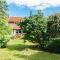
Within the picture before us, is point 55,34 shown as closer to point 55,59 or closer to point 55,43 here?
point 55,43

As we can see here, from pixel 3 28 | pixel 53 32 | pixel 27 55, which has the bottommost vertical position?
pixel 27 55

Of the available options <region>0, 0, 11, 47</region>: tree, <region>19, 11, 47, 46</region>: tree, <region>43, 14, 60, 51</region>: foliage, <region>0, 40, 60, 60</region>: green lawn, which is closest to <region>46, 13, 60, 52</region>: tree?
<region>43, 14, 60, 51</region>: foliage

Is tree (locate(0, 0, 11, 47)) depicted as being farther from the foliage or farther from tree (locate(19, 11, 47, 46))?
the foliage

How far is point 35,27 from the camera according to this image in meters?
33.4

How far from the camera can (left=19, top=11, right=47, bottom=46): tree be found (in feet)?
109

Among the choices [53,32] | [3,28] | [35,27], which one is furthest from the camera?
[3,28]

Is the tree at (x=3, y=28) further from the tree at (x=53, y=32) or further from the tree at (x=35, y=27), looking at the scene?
the tree at (x=53, y=32)

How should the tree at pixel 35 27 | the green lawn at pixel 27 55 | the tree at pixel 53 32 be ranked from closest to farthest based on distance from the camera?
the green lawn at pixel 27 55 < the tree at pixel 53 32 < the tree at pixel 35 27

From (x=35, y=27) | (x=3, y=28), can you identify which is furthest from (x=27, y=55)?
(x=3, y=28)

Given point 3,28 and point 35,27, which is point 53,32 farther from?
point 3,28

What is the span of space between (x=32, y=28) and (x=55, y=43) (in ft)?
14.3

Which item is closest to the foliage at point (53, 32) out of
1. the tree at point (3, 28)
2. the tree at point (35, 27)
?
the tree at point (35, 27)

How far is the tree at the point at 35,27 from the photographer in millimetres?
33188

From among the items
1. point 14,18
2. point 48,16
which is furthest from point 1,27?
point 14,18
